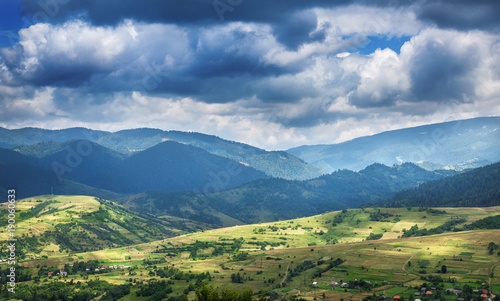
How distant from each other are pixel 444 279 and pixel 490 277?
1880 centimetres

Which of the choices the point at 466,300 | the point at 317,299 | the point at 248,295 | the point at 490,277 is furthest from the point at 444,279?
the point at 248,295

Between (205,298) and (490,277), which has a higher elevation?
(205,298)

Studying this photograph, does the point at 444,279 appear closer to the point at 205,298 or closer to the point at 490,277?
the point at 490,277

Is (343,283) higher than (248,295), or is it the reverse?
(248,295)

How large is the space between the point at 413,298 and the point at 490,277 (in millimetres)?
46840

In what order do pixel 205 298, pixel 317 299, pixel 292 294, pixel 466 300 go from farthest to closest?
1. pixel 292 294
2. pixel 317 299
3. pixel 466 300
4. pixel 205 298

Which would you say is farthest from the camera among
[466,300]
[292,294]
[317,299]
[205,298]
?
[292,294]

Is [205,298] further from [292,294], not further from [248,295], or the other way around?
[292,294]

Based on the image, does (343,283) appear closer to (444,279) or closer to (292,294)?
(292,294)

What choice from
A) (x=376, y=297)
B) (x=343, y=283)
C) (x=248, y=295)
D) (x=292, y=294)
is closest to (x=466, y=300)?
(x=376, y=297)

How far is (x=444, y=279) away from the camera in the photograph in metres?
191

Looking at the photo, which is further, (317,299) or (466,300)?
(317,299)

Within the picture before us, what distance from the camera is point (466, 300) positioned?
522 feet

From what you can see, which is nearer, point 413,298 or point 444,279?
point 413,298
